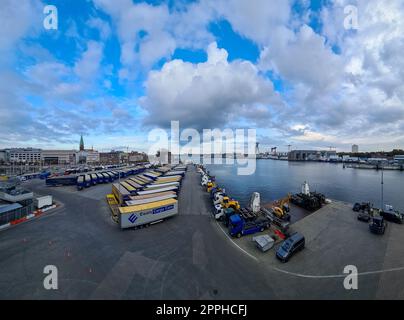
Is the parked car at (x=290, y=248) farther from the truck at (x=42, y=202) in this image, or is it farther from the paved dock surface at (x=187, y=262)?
the truck at (x=42, y=202)

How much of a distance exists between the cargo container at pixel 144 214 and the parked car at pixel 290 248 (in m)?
11.7

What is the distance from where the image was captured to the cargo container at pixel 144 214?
1631cm

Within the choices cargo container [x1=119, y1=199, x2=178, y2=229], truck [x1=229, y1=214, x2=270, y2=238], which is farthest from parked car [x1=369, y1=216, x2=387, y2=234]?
cargo container [x1=119, y1=199, x2=178, y2=229]

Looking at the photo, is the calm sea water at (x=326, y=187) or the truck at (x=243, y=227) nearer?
the truck at (x=243, y=227)

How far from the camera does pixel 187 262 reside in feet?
37.4

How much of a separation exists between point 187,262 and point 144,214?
7587 millimetres

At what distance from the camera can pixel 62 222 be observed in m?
18.4

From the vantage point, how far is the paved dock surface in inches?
352

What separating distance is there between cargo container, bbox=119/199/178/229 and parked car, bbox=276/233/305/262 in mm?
11742

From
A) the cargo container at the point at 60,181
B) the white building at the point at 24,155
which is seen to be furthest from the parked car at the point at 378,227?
the white building at the point at 24,155

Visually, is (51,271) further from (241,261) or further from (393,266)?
(393,266)

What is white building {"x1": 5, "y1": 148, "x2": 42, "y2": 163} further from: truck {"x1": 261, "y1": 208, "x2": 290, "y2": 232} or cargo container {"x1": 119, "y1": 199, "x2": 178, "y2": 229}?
truck {"x1": 261, "y1": 208, "x2": 290, "y2": 232}
